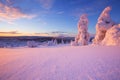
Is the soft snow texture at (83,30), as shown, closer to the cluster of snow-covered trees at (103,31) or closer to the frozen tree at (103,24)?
the cluster of snow-covered trees at (103,31)

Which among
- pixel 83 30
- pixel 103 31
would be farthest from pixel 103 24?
pixel 83 30

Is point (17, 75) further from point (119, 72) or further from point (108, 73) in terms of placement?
point (119, 72)

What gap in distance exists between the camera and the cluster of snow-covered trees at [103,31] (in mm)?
13291

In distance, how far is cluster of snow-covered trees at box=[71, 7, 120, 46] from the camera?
43.6 feet

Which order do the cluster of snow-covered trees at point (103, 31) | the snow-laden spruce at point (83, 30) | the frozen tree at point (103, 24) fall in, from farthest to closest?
1. the snow-laden spruce at point (83, 30)
2. the frozen tree at point (103, 24)
3. the cluster of snow-covered trees at point (103, 31)

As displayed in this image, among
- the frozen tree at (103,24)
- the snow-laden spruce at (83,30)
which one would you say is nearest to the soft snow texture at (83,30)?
the snow-laden spruce at (83,30)

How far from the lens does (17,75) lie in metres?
4.09

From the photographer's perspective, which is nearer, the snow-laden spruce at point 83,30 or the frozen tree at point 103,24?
the frozen tree at point 103,24

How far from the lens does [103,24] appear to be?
1928cm

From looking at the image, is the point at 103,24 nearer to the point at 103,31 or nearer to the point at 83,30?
the point at 103,31

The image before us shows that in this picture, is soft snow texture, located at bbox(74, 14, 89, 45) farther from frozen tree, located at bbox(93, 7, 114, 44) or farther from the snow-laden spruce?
frozen tree, located at bbox(93, 7, 114, 44)

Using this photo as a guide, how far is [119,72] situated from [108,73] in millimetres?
397

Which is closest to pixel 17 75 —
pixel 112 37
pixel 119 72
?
pixel 119 72

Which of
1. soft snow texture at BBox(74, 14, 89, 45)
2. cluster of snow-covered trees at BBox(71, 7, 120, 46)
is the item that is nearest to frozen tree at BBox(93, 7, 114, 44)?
cluster of snow-covered trees at BBox(71, 7, 120, 46)
